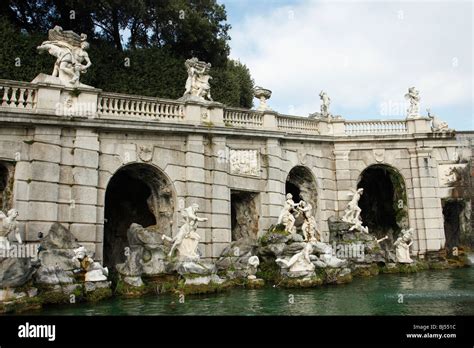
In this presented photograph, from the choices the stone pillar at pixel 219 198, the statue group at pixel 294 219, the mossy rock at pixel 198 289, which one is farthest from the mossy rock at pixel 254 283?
the statue group at pixel 294 219

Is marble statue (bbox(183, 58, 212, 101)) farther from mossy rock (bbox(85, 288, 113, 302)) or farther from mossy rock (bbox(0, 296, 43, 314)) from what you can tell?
mossy rock (bbox(0, 296, 43, 314))

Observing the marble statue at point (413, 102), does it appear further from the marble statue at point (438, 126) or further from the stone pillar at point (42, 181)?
the stone pillar at point (42, 181)

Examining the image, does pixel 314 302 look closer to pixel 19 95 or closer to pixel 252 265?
pixel 252 265

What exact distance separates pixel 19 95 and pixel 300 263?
10107mm

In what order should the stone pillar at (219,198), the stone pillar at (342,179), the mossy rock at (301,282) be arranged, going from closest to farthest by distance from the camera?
the mossy rock at (301,282) → the stone pillar at (219,198) → the stone pillar at (342,179)

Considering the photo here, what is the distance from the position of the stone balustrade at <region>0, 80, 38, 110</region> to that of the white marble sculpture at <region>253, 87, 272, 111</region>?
882 cm

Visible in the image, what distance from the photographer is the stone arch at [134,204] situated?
14.3 meters

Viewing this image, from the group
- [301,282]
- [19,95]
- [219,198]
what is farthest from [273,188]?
[19,95]

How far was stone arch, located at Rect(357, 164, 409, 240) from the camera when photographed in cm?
1931

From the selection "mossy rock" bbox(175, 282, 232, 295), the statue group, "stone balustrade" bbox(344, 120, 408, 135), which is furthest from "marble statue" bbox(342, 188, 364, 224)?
"mossy rock" bbox(175, 282, 232, 295)

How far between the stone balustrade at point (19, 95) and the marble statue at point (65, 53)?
37.4 inches

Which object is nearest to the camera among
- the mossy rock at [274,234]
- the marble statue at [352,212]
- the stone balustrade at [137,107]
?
the stone balustrade at [137,107]

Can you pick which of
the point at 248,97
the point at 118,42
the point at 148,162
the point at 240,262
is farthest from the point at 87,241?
the point at 248,97
